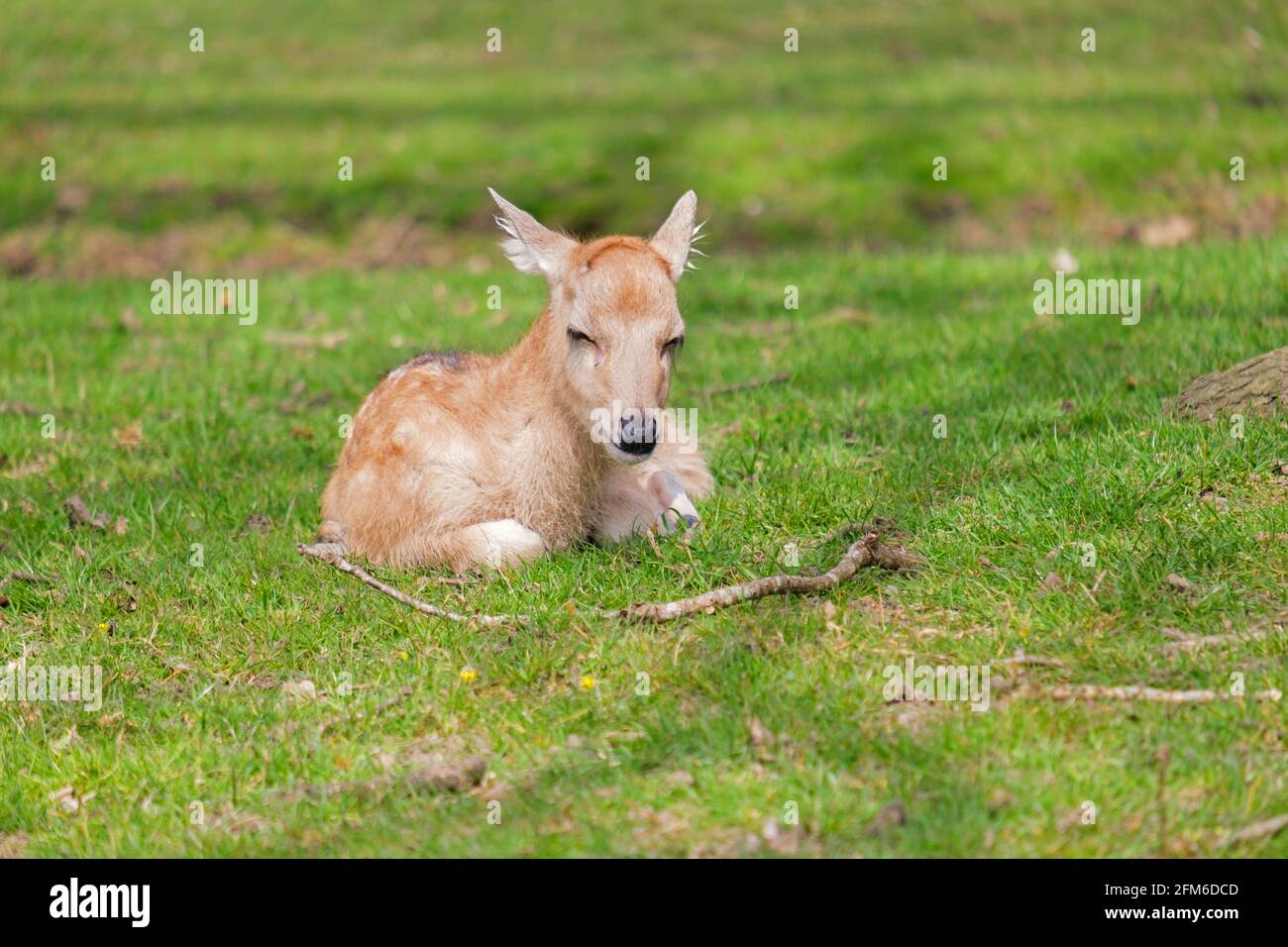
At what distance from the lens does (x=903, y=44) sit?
1856 cm

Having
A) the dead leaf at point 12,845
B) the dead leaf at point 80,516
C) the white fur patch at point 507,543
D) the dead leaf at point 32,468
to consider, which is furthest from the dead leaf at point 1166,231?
the dead leaf at point 12,845

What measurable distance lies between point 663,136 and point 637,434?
1037 centimetres

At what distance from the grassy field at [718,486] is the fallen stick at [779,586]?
0.21 ft

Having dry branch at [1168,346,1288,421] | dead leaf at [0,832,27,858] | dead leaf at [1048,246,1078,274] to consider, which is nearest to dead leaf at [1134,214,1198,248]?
dead leaf at [1048,246,1078,274]

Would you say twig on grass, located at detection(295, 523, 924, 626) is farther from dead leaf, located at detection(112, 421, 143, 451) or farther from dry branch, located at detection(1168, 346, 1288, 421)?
dead leaf, located at detection(112, 421, 143, 451)

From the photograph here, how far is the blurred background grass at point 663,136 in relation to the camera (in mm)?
14281

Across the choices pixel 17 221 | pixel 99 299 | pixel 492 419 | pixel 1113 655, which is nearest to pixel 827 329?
pixel 492 419

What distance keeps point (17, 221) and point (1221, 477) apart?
12374 millimetres

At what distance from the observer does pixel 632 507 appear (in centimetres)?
662

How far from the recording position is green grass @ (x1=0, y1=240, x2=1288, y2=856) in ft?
14.6

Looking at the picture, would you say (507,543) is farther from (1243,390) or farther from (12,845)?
(1243,390)

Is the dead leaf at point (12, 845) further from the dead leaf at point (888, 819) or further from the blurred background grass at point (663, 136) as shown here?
the blurred background grass at point (663, 136)

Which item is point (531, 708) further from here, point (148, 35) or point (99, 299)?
point (148, 35)

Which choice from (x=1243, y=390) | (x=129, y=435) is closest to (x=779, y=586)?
(x=1243, y=390)
